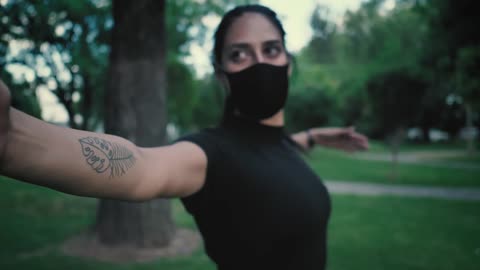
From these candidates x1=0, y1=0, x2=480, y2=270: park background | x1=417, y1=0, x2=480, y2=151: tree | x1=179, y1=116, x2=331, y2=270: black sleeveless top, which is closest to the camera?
x1=179, y1=116, x2=331, y2=270: black sleeveless top

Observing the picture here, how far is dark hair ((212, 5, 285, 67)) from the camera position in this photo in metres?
1.72

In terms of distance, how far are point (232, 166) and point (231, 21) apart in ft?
2.52

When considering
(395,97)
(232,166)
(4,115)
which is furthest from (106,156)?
(395,97)

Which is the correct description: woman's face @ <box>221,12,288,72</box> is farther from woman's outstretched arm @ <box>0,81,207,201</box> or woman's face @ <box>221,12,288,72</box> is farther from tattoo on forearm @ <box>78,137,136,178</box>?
tattoo on forearm @ <box>78,137,136,178</box>

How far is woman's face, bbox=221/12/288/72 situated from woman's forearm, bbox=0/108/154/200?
797mm

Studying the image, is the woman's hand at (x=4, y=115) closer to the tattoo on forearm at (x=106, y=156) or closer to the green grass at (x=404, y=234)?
the tattoo on forearm at (x=106, y=156)

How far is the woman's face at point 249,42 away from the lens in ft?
5.48

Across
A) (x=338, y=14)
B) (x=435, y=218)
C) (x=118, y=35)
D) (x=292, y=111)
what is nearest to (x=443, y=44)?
(x=435, y=218)

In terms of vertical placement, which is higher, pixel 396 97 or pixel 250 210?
pixel 250 210

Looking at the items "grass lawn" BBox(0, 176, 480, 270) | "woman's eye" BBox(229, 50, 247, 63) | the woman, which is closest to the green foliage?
"grass lawn" BBox(0, 176, 480, 270)

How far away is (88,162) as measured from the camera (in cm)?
97

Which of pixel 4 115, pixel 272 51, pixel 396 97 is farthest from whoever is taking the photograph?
pixel 396 97

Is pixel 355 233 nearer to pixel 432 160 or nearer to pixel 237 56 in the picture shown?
pixel 237 56

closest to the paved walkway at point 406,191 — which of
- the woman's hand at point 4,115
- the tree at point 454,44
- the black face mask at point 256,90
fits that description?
the tree at point 454,44
